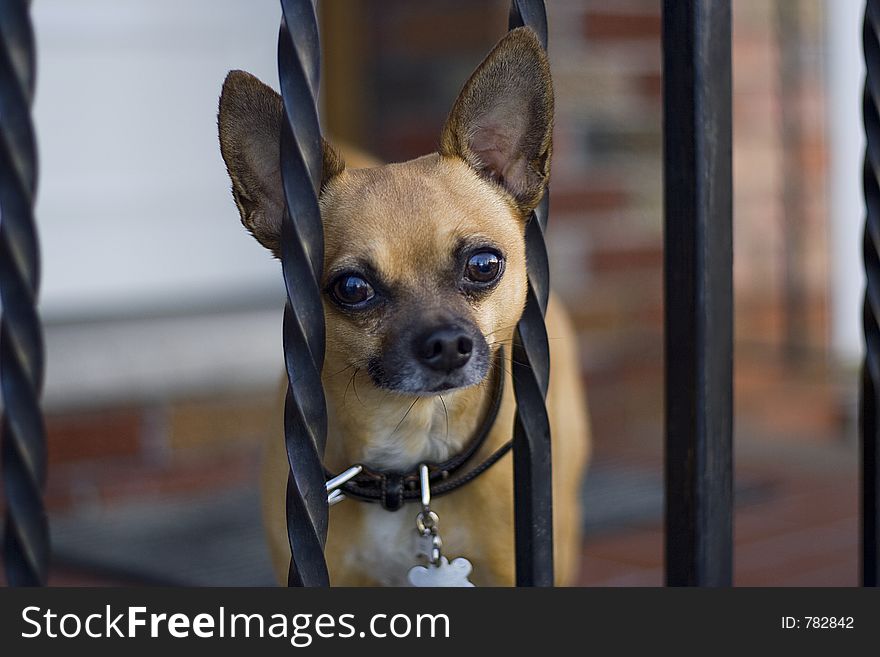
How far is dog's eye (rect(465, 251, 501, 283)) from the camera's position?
1.62 m

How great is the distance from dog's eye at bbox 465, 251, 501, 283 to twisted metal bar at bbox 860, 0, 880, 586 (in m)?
0.56

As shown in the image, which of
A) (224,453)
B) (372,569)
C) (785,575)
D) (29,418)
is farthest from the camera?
(224,453)

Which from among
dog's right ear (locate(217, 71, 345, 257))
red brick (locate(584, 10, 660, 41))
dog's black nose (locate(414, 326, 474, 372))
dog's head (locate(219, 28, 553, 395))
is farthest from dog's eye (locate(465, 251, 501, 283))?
red brick (locate(584, 10, 660, 41))

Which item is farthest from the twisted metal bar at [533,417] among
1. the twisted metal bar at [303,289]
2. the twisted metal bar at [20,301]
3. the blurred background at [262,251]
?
the blurred background at [262,251]

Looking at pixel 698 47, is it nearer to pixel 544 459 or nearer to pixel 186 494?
pixel 544 459

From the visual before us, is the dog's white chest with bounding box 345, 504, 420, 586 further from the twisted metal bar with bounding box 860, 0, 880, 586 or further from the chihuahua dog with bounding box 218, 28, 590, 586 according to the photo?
the twisted metal bar with bounding box 860, 0, 880, 586

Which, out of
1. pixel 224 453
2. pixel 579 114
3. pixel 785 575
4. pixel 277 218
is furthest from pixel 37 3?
pixel 785 575

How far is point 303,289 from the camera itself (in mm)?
976

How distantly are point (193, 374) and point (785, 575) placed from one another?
206 centimetres

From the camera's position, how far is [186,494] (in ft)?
11.7

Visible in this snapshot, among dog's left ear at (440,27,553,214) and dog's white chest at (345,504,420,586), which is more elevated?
dog's left ear at (440,27,553,214)

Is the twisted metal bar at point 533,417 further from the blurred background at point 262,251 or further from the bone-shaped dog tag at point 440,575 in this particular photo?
the blurred background at point 262,251

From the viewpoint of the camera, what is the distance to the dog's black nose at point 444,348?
149 cm

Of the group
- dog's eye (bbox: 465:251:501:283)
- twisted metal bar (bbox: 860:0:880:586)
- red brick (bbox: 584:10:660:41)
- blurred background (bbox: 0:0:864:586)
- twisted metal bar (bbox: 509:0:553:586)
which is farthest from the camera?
red brick (bbox: 584:10:660:41)
